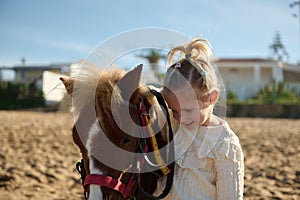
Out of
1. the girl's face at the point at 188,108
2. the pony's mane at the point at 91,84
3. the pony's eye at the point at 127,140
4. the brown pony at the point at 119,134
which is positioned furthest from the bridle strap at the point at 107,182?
the girl's face at the point at 188,108

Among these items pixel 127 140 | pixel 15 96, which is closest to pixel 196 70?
pixel 127 140

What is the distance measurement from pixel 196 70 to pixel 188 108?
0.64ft

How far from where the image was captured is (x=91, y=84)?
1.79 metres

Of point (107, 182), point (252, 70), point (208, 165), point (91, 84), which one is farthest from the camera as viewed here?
point (252, 70)

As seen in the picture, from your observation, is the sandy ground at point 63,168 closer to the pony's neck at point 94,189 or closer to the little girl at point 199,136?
the pony's neck at point 94,189

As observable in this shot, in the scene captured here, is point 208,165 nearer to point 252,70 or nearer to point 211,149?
point 211,149

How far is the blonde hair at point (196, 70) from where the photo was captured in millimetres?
1802

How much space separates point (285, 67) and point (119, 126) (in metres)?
33.2

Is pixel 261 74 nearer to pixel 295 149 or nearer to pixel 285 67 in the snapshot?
pixel 285 67

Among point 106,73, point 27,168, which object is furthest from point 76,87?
point 27,168

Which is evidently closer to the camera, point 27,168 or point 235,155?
point 235,155

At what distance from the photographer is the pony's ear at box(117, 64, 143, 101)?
170 cm

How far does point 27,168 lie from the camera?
480 centimetres

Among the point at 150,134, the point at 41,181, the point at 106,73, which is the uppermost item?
the point at 106,73
